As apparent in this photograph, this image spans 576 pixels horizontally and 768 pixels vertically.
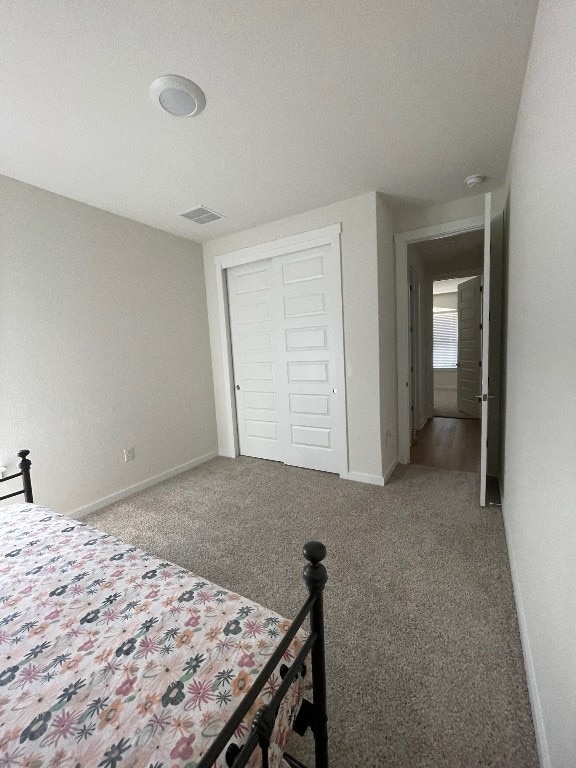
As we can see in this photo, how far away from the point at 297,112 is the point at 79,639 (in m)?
2.53

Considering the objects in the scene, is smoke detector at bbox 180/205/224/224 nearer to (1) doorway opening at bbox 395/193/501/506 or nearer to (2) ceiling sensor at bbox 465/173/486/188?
(1) doorway opening at bbox 395/193/501/506

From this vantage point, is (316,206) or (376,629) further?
(316,206)

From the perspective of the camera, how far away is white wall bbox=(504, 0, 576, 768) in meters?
0.86

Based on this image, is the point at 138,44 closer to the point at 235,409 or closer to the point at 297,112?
the point at 297,112

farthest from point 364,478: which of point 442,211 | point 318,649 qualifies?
point 442,211

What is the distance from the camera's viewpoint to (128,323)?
3.09 m

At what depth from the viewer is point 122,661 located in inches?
31.9

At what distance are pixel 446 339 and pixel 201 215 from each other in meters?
7.24

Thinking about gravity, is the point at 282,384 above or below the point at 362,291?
below

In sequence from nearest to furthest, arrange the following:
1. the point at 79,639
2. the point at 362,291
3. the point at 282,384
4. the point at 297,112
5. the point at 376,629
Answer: the point at 79,639
the point at 376,629
the point at 297,112
the point at 362,291
the point at 282,384

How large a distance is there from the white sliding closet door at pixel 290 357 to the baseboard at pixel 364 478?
13 centimetres

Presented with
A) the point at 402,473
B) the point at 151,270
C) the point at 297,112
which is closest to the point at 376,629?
the point at 402,473

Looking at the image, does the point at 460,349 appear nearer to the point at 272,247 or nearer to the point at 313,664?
the point at 272,247

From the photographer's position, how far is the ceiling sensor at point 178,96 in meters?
1.55
